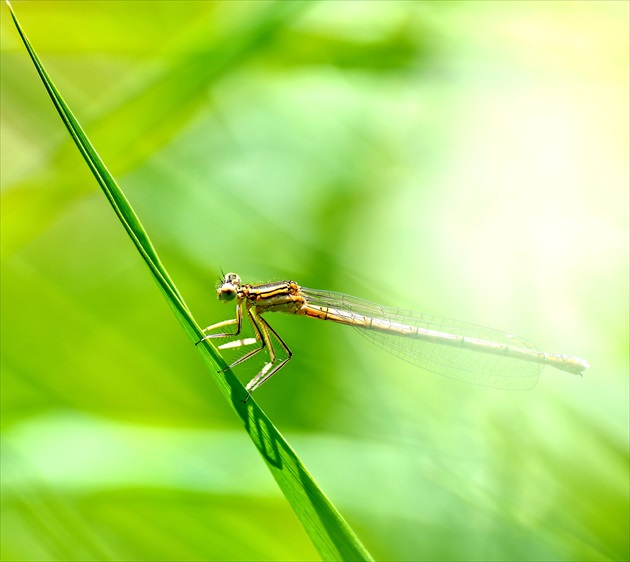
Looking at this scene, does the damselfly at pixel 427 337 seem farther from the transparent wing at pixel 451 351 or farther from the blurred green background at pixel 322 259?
the blurred green background at pixel 322 259

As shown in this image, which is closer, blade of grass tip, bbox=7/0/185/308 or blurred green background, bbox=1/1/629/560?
blade of grass tip, bbox=7/0/185/308

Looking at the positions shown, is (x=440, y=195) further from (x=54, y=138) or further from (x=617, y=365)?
(x=54, y=138)

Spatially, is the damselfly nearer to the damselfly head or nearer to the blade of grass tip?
the damselfly head

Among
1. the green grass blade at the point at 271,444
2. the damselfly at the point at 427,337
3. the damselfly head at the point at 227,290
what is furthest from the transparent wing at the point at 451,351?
the green grass blade at the point at 271,444

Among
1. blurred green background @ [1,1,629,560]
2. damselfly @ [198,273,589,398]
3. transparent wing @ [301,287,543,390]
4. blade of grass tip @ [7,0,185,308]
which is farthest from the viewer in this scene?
transparent wing @ [301,287,543,390]

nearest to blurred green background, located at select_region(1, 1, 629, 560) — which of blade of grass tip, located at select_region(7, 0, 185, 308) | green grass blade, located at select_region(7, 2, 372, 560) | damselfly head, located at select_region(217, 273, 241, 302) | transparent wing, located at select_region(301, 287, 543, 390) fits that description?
transparent wing, located at select_region(301, 287, 543, 390)

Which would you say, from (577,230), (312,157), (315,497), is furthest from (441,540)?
(312,157)

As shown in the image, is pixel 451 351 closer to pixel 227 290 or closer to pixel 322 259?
pixel 322 259

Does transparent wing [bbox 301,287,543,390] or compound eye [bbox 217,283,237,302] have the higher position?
compound eye [bbox 217,283,237,302]
